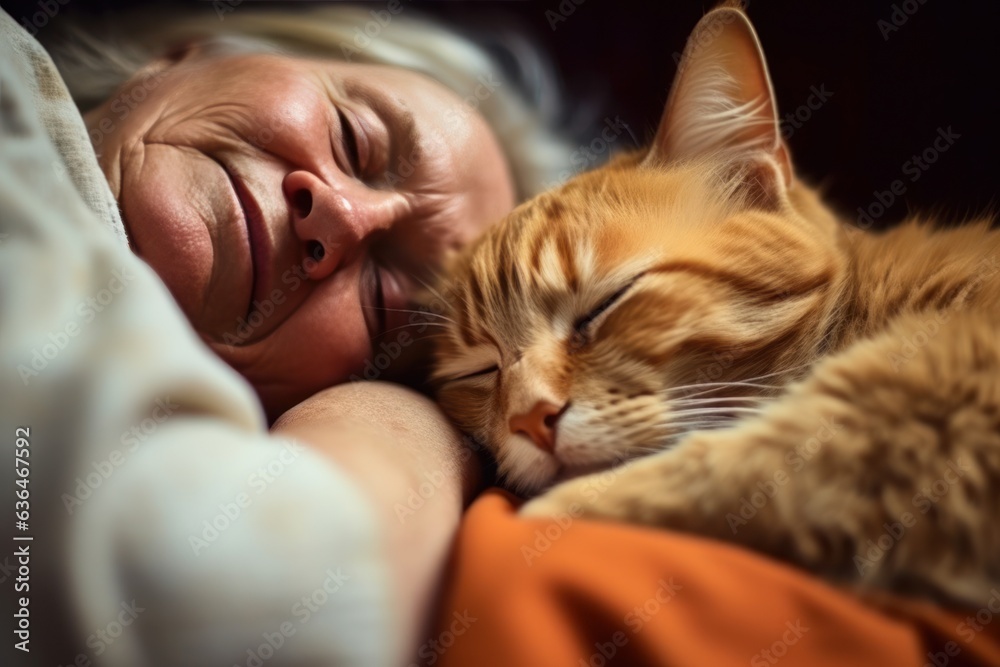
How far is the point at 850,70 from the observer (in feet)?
3.23

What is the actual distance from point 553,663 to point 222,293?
0.58 metres

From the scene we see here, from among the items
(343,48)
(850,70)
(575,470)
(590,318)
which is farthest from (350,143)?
(850,70)

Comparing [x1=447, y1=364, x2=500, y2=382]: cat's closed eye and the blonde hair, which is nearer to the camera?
A: [x1=447, y1=364, x2=500, y2=382]: cat's closed eye

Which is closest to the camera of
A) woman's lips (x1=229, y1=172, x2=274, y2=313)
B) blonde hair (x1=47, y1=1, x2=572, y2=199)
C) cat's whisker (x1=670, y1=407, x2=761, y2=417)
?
cat's whisker (x1=670, y1=407, x2=761, y2=417)

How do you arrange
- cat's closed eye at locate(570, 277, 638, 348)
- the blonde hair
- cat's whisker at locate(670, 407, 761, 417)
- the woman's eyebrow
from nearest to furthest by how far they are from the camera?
1. cat's whisker at locate(670, 407, 761, 417)
2. cat's closed eye at locate(570, 277, 638, 348)
3. the woman's eyebrow
4. the blonde hair

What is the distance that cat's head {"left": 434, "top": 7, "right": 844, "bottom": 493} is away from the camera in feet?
2.23

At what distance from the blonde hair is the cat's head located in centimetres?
38

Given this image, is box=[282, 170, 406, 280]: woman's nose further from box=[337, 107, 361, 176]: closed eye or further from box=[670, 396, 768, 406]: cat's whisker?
box=[670, 396, 768, 406]: cat's whisker

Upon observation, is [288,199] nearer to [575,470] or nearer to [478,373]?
[478,373]

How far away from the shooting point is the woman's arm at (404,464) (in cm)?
50

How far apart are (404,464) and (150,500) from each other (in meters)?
0.22

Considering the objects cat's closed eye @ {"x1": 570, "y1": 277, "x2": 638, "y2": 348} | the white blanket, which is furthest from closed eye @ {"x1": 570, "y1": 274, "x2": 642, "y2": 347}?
the white blanket

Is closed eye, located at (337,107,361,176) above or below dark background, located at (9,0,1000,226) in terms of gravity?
below

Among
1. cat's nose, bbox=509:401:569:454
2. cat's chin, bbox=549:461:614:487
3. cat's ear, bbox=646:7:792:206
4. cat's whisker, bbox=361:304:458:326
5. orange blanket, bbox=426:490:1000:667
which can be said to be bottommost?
cat's whisker, bbox=361:304:458:326
